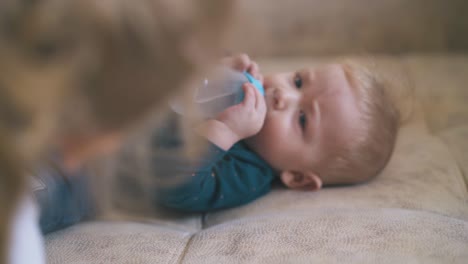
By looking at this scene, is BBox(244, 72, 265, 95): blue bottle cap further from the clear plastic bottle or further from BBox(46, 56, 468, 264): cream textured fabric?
BBox(46, 56, 468, 264): cream textured fabric

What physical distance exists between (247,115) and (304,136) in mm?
135

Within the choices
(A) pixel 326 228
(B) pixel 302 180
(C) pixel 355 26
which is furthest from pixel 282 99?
(C) pixel 355 26

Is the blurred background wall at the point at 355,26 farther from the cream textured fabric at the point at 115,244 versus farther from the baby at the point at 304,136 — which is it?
the cream textured fabric at the point at 115,244

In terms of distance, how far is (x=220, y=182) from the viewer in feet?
3.30

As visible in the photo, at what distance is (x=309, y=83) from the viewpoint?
1.12 m

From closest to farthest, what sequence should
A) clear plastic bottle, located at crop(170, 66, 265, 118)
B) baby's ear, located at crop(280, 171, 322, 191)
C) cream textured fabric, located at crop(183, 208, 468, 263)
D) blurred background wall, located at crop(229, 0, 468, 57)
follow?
cream textured fabric, located at crop(183, 208, 468, 263) → clear plastic bottle, located at crop(170, 66, 265, 118) → baby's ear, located at crop(280, 171, 322, 191) → blurred background wall, located at crop(229, 0, 468, 57)

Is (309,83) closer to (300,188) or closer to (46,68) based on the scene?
(300,188)

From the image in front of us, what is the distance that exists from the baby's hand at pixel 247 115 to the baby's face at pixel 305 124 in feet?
0.13

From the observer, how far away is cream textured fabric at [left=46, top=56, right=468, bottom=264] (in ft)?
2.60

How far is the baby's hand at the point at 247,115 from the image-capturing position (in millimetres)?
997

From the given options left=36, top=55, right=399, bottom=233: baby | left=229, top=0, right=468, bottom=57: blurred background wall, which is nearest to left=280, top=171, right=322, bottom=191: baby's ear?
left=36, top=55, right=399, bottom=233: baby

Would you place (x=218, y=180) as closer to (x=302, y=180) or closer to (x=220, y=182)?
(x=220, y=182)

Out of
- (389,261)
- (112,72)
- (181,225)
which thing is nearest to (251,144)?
(181,225)

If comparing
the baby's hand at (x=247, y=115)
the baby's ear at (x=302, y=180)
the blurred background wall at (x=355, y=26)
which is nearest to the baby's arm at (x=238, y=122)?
the baby's hand at (x=247, y=115)
